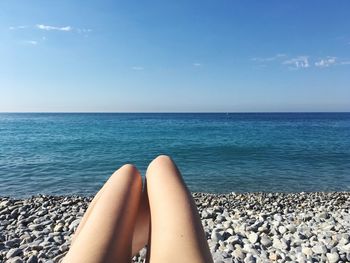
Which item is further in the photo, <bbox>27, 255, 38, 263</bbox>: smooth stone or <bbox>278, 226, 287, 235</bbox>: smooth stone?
<bbox>278, 226, 287, 235</bbox>: smooth stone

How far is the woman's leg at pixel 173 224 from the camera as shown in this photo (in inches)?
41.6

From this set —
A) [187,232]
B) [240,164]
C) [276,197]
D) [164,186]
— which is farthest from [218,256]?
[240,164]

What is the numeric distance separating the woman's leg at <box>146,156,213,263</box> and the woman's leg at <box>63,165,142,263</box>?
0.10 meters

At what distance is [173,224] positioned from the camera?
3.95 ft

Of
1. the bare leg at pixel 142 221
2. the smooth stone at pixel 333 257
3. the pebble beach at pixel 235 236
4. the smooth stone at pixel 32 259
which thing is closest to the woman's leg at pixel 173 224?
the bare leg at pixel 142 221

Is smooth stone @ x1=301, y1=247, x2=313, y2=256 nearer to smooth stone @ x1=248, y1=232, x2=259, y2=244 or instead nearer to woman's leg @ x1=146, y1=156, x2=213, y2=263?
smooth stone @ x1=248, y1=232, x2=259, y2=244

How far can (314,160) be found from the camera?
1392 centimetres

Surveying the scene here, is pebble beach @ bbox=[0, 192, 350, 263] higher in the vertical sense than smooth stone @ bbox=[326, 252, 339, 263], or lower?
lower

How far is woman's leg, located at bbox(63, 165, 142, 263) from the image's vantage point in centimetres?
108

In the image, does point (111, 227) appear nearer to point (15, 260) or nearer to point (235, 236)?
point (15, 260)

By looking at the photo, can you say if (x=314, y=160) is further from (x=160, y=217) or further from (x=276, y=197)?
(x=160, y=217)

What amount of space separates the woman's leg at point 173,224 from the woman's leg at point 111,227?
0.10 metres

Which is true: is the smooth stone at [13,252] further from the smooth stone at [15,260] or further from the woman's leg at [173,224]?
the woman's leg at [173,224]

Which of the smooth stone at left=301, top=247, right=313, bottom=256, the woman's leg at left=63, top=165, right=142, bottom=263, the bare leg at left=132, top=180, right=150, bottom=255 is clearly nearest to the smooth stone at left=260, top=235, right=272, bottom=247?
the smooth stone at left=301, top=247, right=313, bottom=256
